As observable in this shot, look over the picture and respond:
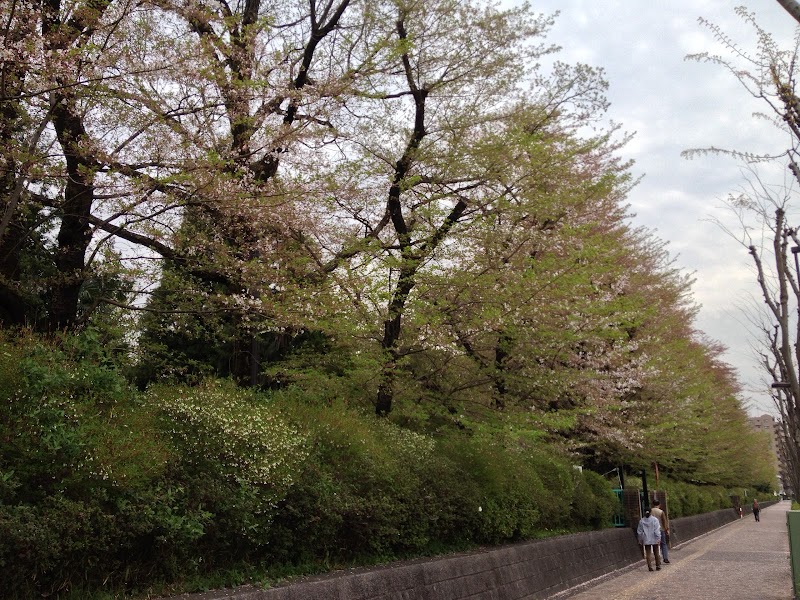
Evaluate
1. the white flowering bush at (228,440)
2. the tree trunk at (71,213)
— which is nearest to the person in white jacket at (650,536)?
the white flowering bush at (228,440)

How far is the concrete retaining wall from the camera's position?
6872 millimetres

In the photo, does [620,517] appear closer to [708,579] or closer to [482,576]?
[708,579]

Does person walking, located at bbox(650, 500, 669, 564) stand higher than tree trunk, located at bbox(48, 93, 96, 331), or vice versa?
tree trunk, located at bbox(48, 93, 96, 331)

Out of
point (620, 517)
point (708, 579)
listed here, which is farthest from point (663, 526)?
point (708, 579)

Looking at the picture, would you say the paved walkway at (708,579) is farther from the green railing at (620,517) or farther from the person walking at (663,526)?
the green railing at (620,517)

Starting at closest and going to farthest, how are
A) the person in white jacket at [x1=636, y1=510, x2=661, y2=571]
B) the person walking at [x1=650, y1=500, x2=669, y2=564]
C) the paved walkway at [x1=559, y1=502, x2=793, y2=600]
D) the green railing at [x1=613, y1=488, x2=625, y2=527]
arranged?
the paved walkway at [x1=559, y1=502, x2=793, y2=600], the person in white jacket at [x1=636, y1=510, x2=661, y2=571], the person walking at [x1=650, y1=500, x2=669, y2=564], the green railing at [x1=613, y1=488, x2=625, y2=527]

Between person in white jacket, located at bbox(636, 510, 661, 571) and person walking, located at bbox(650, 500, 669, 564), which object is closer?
person in white jacket, located at bbox(636, 510, 661, 571)

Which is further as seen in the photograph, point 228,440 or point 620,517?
point 620,517

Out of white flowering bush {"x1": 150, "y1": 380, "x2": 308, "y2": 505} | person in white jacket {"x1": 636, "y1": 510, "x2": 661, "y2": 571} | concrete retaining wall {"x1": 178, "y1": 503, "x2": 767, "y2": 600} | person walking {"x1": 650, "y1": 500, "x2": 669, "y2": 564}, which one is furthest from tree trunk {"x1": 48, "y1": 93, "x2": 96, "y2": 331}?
person walking {"x1": 650, "y1": 500, "x2": 669, "y2": 564}

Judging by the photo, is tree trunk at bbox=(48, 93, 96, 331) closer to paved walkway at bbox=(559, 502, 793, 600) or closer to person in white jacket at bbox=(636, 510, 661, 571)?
paved walkway at bbox=(559, 502, 793, 600)

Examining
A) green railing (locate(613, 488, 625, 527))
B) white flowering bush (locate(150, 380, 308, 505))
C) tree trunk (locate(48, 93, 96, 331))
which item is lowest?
green railing (locate(613, 488, 625, 527))

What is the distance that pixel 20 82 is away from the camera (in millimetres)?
7809

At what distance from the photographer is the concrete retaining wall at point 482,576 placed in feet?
22.5

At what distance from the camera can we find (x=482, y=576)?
34.0 feet
